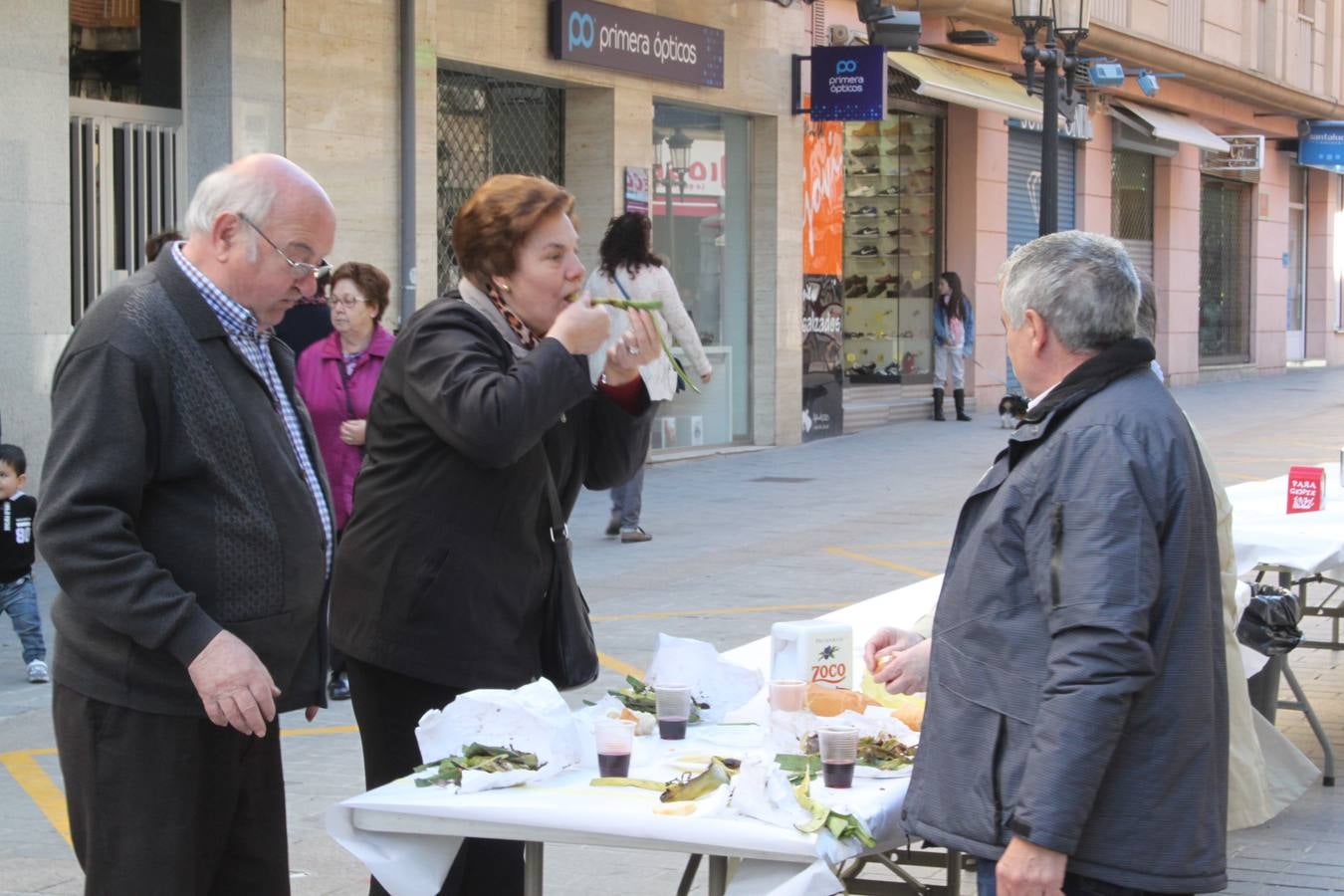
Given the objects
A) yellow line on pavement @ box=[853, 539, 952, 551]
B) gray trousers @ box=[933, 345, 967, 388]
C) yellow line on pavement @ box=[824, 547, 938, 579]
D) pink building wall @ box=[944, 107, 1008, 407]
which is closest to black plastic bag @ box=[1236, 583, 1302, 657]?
yellow line on pavement @ box=[824, 547, 938, 579]

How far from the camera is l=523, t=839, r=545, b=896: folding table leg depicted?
11.0 feet

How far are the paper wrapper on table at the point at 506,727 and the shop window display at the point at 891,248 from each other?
60.8 feet

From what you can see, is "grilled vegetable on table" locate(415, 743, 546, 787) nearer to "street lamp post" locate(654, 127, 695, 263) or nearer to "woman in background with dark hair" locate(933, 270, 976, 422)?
"street lamp post" locate(654, 127, 695, 263)

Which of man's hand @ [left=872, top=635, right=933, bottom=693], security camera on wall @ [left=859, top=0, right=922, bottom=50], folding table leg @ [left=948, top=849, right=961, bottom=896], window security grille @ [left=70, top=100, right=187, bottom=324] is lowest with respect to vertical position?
folding table leg @ [left=948, top=849, right=961, bottom=896]

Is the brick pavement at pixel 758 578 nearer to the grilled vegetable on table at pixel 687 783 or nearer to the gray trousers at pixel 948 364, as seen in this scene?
the gray trousers at pixel 948 364

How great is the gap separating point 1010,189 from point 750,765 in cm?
2170

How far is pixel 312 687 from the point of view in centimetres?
349

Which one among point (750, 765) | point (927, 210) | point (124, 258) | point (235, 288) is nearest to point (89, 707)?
point (235, 288)

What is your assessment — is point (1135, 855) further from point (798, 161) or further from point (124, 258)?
point (798, 161)

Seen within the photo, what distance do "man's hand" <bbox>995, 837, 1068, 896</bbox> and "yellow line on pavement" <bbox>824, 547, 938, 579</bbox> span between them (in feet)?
24.0

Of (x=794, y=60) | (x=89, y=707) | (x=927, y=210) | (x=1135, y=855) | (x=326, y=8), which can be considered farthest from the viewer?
(x=927, y=210)

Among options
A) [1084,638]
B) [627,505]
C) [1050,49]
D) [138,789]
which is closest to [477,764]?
[138,789]

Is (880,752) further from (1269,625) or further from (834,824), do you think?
(1269,625)

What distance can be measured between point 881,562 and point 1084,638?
8.17 m
